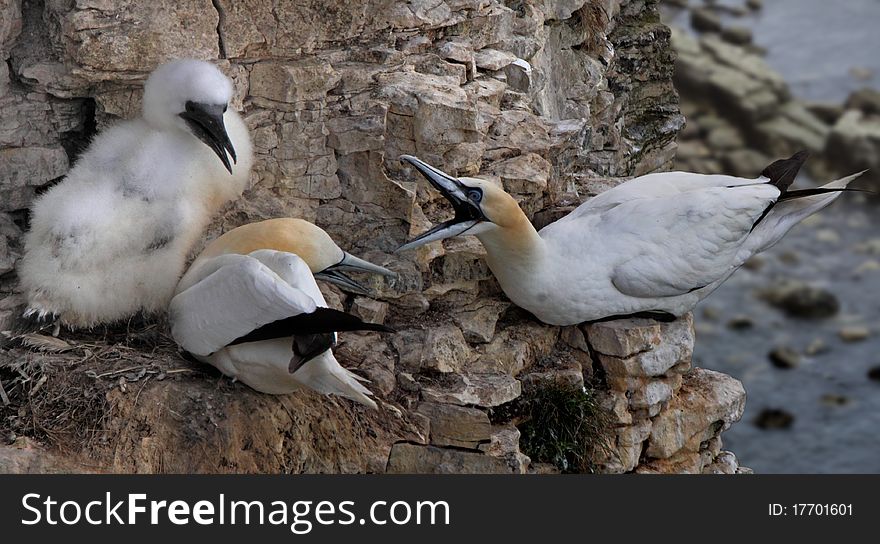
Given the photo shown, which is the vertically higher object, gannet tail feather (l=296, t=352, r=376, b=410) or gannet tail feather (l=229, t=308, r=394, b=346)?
gannet tail feather (l=229, t=308, r=394, b=346)

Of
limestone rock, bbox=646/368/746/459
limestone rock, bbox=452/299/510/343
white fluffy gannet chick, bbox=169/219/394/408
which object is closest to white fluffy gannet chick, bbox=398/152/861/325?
limestone rock, bbox=452/299/510/343

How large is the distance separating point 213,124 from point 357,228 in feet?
2.92

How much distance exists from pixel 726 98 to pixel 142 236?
1557 cm

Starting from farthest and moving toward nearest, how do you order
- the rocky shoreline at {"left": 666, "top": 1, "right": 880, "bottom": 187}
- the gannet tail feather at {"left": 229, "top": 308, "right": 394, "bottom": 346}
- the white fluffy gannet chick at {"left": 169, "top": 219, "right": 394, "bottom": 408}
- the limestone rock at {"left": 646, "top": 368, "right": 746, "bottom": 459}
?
the rocky shoreline at {"left": 666, "top": 1, "right": 880, "bottom": 187} → the limestone rock at {"left": 646, "top": 368, "right": 746, "bottom": 459} → the white fluffy gannet chick at {"left": 169, "top": 219, "right": 394, "bottom": 408} → the gannet tail feather at {"left": 229, "top": 308, "right": 394, "bottom": 346}

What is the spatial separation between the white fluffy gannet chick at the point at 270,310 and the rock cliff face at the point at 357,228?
0.20 metres

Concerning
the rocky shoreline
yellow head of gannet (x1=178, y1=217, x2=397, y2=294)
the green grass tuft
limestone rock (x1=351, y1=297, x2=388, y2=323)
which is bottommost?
the green grass tuft

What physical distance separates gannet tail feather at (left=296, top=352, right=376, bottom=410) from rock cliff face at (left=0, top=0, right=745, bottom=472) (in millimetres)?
392

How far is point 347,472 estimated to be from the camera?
4.90 meters

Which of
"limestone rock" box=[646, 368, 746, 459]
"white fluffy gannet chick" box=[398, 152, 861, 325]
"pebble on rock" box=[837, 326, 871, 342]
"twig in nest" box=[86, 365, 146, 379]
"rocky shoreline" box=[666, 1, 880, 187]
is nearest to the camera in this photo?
"twig in nest" box=[86, 365, 146, 379]

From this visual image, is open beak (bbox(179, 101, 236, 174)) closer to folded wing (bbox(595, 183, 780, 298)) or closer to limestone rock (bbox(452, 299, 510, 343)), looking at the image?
limestone rock (bbox(452, 299, 510, 343))

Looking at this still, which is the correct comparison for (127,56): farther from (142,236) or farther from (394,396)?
(394,396)

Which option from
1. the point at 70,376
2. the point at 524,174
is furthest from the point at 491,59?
the point at 70,376

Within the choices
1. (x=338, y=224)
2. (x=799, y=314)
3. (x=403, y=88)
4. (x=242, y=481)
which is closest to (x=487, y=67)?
(x=403, y=88)

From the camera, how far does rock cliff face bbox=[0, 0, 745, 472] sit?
4809mm
